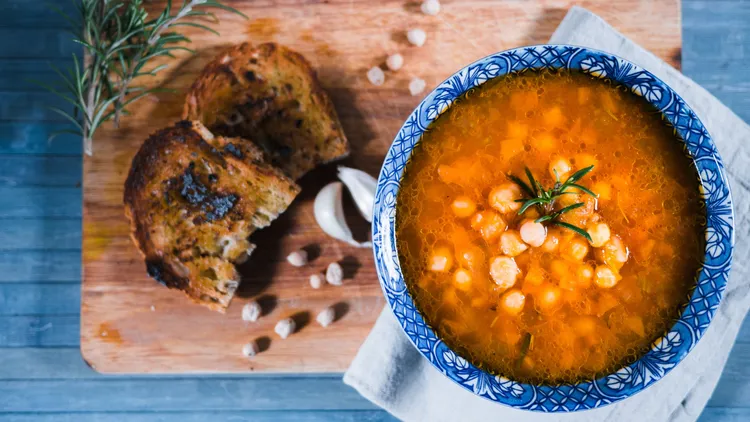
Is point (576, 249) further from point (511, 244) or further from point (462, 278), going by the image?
point (462, 278)

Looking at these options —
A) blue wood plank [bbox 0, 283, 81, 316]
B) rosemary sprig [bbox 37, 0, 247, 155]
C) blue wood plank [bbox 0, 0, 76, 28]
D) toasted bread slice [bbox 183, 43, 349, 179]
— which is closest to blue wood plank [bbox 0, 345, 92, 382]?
blue wood plank [bbox 0, 283, 81, 316]

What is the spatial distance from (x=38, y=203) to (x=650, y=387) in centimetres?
234

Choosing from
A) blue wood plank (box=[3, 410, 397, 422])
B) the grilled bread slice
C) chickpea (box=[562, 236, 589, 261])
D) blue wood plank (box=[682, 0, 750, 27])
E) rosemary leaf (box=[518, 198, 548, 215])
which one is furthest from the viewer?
blue wood plank (box=[3, 410, 397, 422])

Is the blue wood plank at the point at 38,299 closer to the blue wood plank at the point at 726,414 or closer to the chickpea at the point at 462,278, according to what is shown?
the chickpea at the point at 462,278

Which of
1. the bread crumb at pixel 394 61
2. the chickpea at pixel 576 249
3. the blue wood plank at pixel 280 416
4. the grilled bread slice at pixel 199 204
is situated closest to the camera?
the chickpea at pixel 576 249

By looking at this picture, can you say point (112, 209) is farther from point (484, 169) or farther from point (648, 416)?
point (648, 416)

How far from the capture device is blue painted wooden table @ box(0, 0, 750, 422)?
2328mm

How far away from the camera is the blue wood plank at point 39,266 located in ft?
7.76

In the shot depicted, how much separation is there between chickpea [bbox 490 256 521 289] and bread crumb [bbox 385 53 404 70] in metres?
0.80

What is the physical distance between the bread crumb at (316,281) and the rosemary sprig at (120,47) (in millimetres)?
806

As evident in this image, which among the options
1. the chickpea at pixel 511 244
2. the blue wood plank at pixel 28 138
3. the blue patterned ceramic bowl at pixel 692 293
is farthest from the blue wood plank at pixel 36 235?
the chickpea at pixel 511 244

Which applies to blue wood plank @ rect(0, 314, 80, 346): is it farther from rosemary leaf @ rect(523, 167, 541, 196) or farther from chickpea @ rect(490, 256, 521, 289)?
rosemary leaf @ rect(523, 167, 541, 196)

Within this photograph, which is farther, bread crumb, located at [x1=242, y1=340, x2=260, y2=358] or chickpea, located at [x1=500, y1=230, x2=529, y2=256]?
bread crumb, located at [x1=242, y1=340, x2=260, y2=358]

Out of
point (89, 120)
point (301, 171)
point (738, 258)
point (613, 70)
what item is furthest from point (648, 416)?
point (89, 120)
